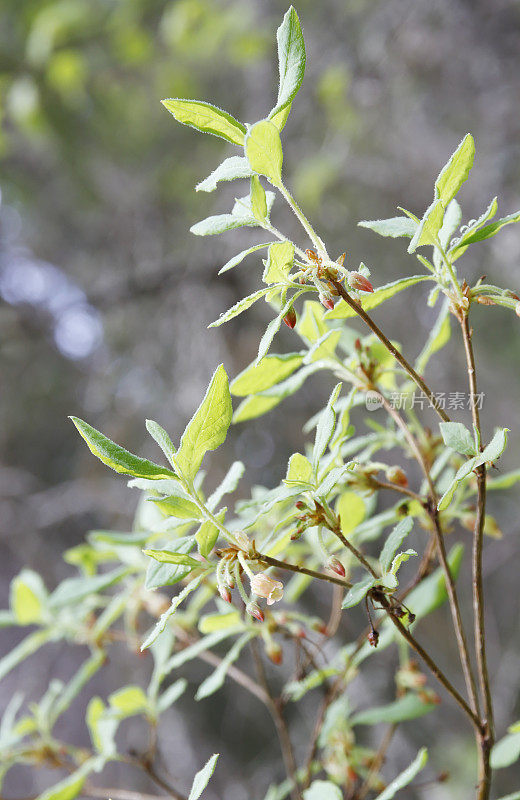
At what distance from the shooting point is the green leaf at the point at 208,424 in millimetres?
283

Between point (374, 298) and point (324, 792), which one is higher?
point (374, 298)

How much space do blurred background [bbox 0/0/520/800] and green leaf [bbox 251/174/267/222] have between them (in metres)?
1.16

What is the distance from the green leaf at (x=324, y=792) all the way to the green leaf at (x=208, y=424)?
214mm

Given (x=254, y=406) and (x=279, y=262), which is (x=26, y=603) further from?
(x=279, y=262)

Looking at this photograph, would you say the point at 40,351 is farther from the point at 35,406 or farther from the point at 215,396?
the point at 215,396

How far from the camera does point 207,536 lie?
1.00 ft

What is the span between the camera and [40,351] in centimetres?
193

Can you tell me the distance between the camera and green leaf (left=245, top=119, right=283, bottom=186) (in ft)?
0.90

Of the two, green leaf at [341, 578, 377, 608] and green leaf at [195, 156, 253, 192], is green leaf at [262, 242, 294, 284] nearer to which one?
green leaf at [195, 156, 253, 192]

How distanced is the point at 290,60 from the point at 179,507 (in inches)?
8.4

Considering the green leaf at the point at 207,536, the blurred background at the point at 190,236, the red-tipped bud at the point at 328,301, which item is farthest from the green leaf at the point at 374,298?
the blurred background at the point at 190,236

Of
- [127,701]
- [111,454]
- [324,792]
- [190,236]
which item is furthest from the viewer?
[190,236]

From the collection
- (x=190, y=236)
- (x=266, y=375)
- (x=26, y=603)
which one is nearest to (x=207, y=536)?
(x=266, y=375)

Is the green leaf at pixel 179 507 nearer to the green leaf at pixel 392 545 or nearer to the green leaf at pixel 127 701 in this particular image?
the green leaf at pixel 392 545
